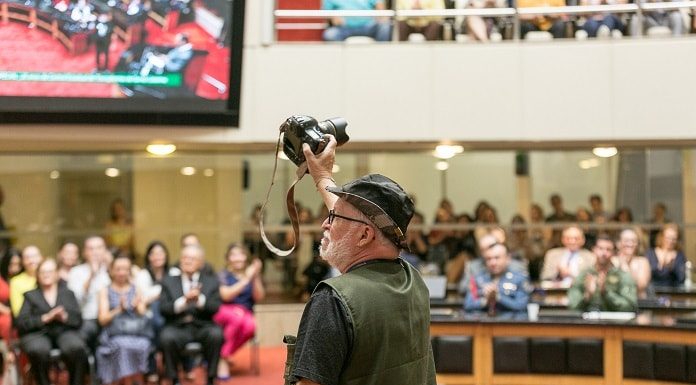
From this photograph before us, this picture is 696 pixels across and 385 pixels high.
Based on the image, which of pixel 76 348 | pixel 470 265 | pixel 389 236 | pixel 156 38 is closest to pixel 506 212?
pixel 470 265

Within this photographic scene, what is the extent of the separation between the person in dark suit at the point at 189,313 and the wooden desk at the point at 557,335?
224 cm

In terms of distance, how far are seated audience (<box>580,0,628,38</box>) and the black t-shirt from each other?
34.5 ft

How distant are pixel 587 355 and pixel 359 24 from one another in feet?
17.3

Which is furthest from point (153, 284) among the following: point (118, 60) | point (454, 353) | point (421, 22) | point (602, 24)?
point (602, 24)

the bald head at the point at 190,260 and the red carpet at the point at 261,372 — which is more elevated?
the bald head at the point at 190,260

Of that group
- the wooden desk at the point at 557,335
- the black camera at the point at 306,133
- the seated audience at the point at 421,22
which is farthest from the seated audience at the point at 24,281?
the black camera at the point at 306,133

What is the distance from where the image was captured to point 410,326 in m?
3.04

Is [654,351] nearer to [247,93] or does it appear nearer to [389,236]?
[247,93]

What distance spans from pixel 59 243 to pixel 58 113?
2.94m

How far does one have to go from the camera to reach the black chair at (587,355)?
9484 millimetres

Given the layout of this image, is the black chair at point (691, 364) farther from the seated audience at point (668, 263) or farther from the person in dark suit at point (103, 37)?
the person in dark suit at point (103, 37)

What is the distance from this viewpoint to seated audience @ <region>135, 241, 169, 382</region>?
34.7 ft

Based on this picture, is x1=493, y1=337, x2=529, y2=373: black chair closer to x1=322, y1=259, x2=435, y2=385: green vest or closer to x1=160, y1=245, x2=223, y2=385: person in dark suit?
x1=160, y1=245, x2=223, y2=385: person in dark suit

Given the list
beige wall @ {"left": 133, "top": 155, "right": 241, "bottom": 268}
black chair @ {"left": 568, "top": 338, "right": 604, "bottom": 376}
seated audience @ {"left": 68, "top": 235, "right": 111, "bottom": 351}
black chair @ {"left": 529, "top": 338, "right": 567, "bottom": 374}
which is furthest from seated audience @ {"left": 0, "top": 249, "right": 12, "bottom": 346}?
black chair @ {"left": 568, "top": 338, "right": 604, "bottom": 376}
